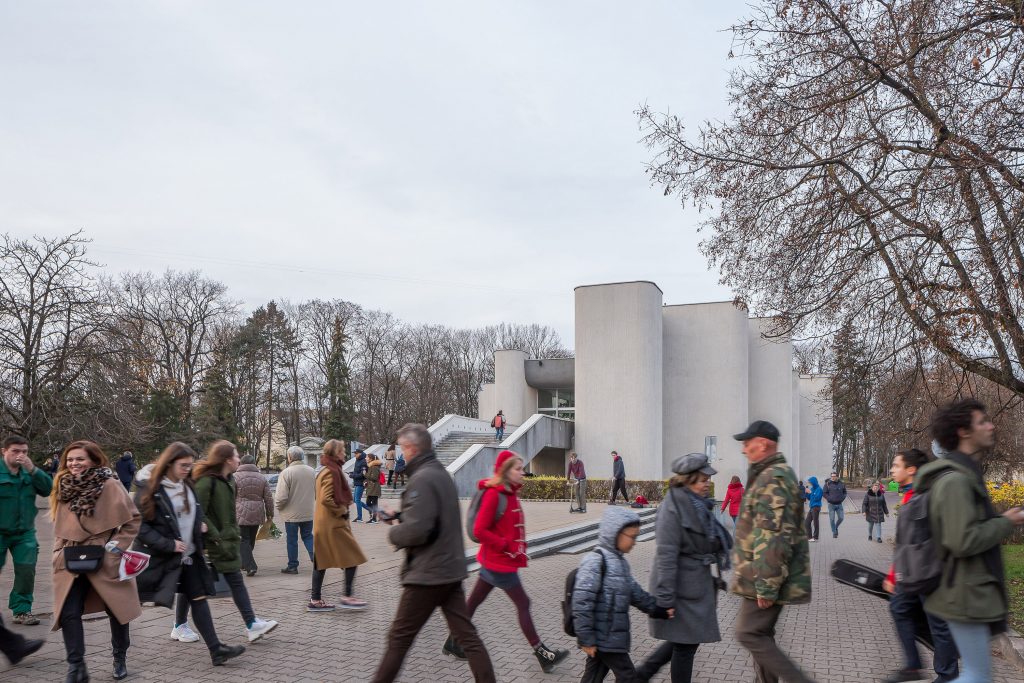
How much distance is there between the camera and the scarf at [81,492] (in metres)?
5.76

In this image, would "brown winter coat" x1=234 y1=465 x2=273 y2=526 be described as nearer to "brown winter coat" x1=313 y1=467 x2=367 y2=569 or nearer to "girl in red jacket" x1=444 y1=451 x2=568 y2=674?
"brown winter coat" x1=313 y1=467 x2=367 y2=569

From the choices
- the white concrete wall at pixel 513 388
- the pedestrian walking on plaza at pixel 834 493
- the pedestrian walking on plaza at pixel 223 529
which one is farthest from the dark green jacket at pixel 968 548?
the white concrete wall at pixel 513 388

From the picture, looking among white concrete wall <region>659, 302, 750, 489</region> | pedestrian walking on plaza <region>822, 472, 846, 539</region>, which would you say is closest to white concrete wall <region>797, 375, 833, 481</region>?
white concrete wall <region>659, 302, 750, 489</region>

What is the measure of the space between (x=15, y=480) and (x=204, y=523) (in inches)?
85.9

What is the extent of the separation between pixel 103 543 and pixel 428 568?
8.62 ft

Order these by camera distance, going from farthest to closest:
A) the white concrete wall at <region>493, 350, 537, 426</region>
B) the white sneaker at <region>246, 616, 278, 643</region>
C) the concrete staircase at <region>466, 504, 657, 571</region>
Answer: the white concrete wall at <region>493, 350, 537, 426</region> < the concrete staircase at <region>466, 504, 657, 571</region> < the white sneaker at <region>246, 616, 278, 643</region>

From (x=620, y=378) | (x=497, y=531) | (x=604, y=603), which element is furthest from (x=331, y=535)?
(x=620, y=378)

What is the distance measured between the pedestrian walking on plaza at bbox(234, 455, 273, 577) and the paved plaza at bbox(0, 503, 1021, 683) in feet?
1.31

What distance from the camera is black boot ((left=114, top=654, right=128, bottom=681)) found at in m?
5.73

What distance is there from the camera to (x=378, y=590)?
9352 mm

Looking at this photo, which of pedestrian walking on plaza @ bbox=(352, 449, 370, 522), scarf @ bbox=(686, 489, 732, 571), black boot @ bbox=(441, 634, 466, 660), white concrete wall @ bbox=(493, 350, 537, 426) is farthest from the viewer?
Result: white concrete wall @ bbox=(493, 350, 537, 426)

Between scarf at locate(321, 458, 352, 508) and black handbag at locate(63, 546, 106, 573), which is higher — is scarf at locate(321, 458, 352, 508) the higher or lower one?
the higher one

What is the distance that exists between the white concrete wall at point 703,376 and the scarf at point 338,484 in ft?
90.0

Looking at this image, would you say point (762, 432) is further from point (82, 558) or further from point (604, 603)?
point (82, 558)
